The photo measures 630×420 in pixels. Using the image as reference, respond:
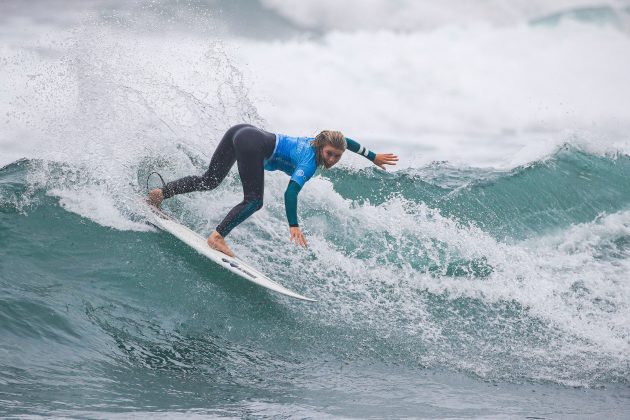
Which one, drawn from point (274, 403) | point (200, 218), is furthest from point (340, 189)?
point (274, 403)

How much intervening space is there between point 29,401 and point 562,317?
5.20 m

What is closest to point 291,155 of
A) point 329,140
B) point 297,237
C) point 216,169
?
point 329,140

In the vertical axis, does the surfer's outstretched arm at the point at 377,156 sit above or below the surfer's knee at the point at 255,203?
above

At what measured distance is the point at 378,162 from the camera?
6.13m

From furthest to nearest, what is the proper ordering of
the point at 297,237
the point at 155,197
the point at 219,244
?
the point at 155,197, the point at 219,244, the point at 297,237

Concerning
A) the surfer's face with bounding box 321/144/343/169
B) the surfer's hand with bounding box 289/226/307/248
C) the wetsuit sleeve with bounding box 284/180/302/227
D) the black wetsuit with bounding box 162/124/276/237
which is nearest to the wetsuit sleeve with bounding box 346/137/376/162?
the surfer's face with bounding box 321/144/343/169

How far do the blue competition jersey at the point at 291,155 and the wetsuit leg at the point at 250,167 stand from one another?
0.39ft

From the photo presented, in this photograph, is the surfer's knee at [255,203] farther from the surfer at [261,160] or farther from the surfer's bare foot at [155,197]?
the surfer's bare foot at [155,197]

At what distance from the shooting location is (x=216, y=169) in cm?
616

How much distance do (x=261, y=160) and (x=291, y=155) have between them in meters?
0.31

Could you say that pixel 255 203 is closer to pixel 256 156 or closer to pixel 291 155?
pixel 256 156

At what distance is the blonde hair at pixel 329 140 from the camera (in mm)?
5430

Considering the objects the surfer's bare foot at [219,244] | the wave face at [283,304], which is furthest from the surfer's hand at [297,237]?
the surfer's bare foot at [219,244]

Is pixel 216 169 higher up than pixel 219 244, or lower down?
higher up
